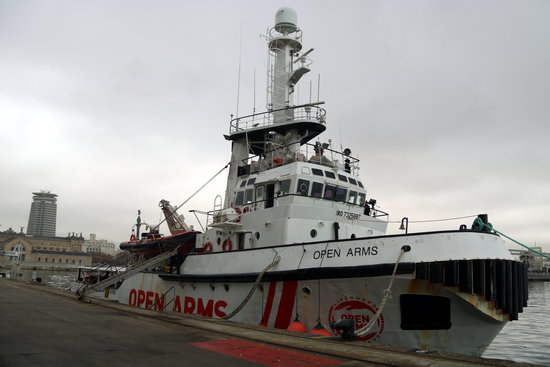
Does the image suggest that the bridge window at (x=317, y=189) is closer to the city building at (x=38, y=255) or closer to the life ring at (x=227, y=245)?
the life ring at (x=227, y=245)

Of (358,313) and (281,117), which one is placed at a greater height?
(281,117)

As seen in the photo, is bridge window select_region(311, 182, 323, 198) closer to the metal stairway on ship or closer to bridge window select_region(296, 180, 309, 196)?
bridge window select_region(296, 180, 309, 196)

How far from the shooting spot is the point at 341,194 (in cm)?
1393

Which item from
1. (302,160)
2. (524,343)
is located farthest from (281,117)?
(524,343)

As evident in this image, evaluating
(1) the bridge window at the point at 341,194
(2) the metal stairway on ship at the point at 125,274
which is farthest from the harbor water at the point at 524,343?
(2) the metal stairway on ship at the point at 125,274

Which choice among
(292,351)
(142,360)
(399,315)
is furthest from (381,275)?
(142,360)

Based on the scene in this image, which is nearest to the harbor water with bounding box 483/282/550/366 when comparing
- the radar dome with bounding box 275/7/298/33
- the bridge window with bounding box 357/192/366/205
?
the bridge window with bounding box 357/192/366/205

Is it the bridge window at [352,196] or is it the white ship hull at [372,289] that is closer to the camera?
the white ship hull at [372,289]

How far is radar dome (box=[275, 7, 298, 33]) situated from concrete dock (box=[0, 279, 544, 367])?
50.8ft

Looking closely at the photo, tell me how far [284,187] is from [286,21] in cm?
1039

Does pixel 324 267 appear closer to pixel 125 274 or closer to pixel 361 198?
pixel 361 198

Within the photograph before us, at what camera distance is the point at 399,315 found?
29.7 feet

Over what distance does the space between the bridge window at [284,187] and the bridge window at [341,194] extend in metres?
1.77

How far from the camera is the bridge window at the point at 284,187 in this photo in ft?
43.6
